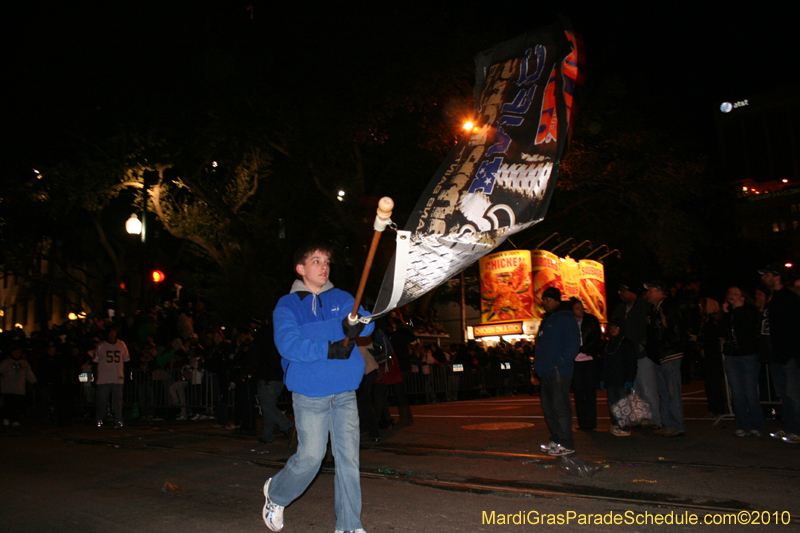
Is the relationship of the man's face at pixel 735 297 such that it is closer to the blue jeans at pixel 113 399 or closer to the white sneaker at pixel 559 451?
the white sneaker at pixel 559 451

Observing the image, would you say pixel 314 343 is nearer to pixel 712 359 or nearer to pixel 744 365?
pixel 744 365

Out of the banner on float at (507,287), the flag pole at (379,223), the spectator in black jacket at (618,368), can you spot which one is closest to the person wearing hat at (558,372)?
the spectator in black jacket at (618,368)

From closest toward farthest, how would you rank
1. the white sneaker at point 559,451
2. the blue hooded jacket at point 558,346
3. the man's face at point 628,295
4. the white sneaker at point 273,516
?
the white sneaker at point 273,516
the white sneaker at point 559,451
the blue hooded jacket at point 558,346
the man's face at point 628,295

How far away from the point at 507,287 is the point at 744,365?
19.3 meters

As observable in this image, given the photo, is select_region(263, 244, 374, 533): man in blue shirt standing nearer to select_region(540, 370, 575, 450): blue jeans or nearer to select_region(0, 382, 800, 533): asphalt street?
select_region(0, 382, 800, 533): asphalt street

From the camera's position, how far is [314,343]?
400cm

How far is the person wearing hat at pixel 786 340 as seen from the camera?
24.6ft

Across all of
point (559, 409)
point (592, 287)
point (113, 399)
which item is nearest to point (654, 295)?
point (559, 409)

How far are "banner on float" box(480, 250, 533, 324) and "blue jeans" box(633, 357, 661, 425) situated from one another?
18089mm

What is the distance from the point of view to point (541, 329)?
7.33 metres

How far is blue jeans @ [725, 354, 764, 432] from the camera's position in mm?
8086

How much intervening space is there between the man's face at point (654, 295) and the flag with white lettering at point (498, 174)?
199 inches

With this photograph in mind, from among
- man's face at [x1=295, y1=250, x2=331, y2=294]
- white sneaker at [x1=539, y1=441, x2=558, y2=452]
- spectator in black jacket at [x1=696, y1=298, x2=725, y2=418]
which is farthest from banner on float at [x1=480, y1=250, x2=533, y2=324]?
man's face at [x1=295, y1=250, x2=331, y2=294]

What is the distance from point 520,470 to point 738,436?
330 cm
